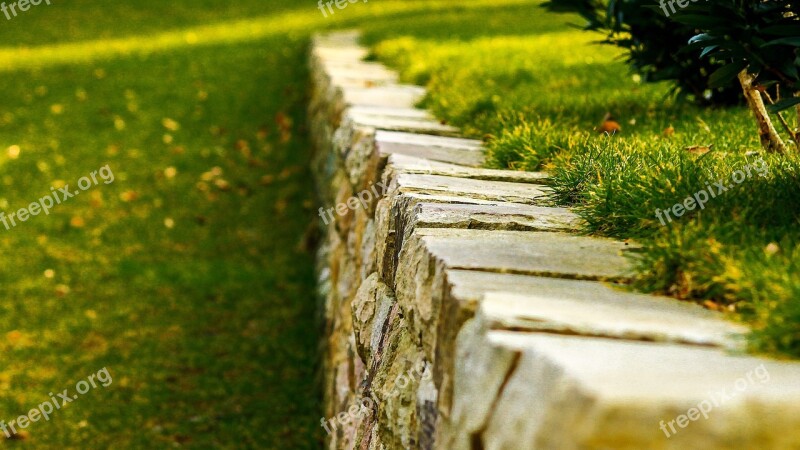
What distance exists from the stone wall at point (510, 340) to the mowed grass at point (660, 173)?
79 mm

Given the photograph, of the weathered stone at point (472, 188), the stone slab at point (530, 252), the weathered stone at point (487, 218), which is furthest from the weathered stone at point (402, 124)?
the stone slab at point (530, 252)

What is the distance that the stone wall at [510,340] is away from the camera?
1.27 meters

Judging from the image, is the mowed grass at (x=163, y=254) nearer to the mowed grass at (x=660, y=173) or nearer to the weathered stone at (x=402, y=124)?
the weathered stone at (x=402, y=124)

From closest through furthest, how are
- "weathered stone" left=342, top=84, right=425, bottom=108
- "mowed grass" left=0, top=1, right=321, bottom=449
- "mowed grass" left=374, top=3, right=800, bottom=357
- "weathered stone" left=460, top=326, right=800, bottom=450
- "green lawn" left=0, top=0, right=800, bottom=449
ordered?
"weathered stone" left=460, top=326, right=800, bottom=450, "mowed grass" left=374, top=3, right=800, bottom=357, "green lawn" left=0, top=0, right=800, bottom=449, "mowed grass" left=0, top=1, right=321, bottom=449, "weathered stone" left=342, top=84, right=425, bottom=108

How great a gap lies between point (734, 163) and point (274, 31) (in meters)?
9.72

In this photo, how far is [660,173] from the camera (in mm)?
2447

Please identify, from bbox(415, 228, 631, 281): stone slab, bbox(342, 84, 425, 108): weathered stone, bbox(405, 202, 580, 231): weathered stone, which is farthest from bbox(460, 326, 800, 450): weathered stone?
bbox(342, 84, 425, 108): weathered stone

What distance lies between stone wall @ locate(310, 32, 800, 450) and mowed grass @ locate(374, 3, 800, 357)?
8 cm

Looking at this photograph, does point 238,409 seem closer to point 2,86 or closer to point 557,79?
point 557,79

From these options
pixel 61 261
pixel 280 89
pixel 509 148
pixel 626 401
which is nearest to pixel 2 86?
pixel 280 89

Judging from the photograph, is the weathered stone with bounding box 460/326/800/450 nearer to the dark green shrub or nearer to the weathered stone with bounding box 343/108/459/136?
the weathered stone with bounding box 343/108/459/136

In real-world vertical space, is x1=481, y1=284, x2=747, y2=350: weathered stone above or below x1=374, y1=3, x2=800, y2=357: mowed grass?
above

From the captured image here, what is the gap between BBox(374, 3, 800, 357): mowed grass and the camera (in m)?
1.83

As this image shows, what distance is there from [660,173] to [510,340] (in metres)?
1.10
